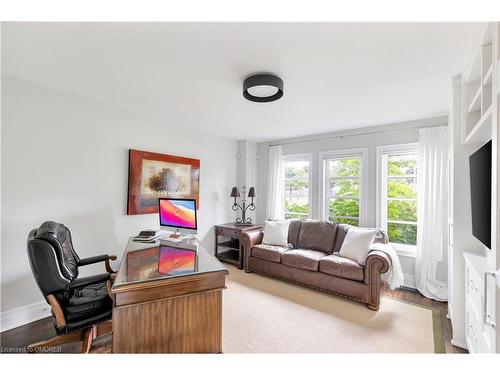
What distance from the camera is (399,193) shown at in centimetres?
349

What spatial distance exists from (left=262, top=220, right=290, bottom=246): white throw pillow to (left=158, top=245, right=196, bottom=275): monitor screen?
2.06 meters

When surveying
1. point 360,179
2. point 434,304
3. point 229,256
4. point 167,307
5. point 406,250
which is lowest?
point 434,304

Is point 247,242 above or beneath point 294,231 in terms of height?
beneath

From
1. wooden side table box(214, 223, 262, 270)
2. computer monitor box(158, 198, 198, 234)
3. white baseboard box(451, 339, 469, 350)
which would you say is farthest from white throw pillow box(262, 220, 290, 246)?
white baseboard box(451, 339, 469, 350)

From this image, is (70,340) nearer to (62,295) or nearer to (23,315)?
(62,295)

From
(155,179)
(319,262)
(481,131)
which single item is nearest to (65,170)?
(155,179)

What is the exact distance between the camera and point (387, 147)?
3523 mm

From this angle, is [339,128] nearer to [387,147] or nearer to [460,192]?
[387,147]

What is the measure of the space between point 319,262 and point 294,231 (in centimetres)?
89

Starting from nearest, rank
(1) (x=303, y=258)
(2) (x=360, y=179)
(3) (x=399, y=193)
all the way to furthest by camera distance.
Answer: (1) (x=303, y=258) < (3) (x=399, y=193) < (2) (x=360, y=179)

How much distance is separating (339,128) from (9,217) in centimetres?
436

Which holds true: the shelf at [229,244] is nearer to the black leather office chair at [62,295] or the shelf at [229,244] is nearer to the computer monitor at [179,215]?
the computer monitor at [179,215]

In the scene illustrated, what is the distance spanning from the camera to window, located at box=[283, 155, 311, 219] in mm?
4421

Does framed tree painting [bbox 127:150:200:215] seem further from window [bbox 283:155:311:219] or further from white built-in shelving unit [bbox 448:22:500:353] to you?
white built-in shelving unit [bbox 448:22:500:353]
